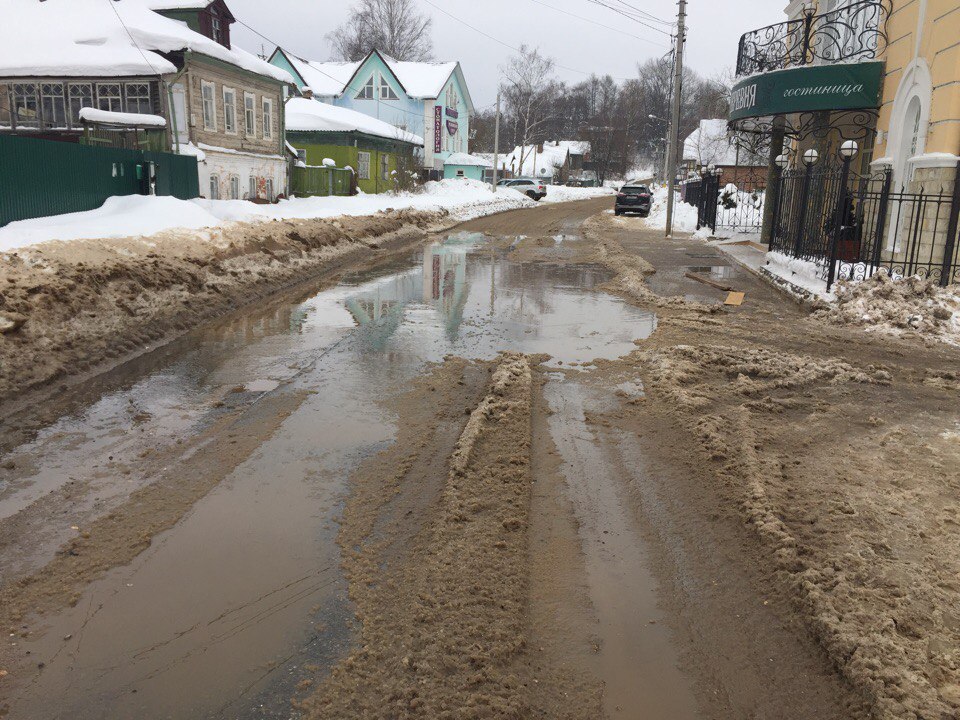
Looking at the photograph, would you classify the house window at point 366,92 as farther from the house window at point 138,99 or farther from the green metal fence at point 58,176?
the green metal fence at point 58,176

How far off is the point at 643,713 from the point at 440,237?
22.9 meters

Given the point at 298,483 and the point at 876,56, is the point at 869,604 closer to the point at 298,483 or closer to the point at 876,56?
the point at 298,483

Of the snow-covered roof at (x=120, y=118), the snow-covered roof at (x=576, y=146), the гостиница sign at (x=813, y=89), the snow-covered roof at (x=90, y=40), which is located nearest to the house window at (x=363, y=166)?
the snow-covered roof at (x=90, y=40)

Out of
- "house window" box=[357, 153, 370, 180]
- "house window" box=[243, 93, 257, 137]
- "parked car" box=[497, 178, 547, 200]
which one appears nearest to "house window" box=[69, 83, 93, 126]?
"house window" box=[243, 93, 257, 137]

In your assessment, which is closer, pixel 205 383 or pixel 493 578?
pixel 493 578

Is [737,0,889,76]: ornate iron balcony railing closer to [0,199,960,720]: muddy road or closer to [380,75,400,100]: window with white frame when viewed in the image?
[0,199,960,720]: muddy road

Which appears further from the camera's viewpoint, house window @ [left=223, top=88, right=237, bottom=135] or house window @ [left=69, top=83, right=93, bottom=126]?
house window @ [left=223, top=88, right=237, bottom=135]

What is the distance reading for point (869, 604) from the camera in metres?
3.59

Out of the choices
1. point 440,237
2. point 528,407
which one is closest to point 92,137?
point 440,237

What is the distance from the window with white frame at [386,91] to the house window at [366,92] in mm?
806

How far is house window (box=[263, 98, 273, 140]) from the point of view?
29.8 metres

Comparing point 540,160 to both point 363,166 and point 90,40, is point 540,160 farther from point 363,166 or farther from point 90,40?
point 90,40

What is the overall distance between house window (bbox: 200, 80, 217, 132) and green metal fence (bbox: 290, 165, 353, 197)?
7.67 meters

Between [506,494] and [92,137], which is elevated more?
[92,137]
